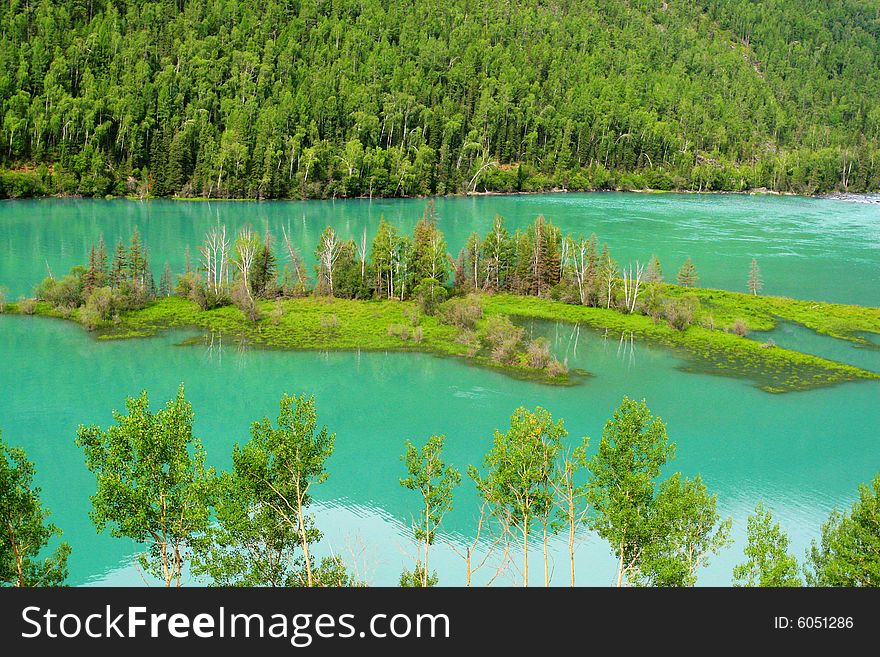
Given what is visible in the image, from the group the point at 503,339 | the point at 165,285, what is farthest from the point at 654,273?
the point at 165,285

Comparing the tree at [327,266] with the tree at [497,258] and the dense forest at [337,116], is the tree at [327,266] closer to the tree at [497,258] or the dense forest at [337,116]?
the tree at [497,258]

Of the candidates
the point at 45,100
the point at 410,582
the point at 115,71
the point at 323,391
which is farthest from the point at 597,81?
the point at 410,582

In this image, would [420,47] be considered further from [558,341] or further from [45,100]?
[558,341]

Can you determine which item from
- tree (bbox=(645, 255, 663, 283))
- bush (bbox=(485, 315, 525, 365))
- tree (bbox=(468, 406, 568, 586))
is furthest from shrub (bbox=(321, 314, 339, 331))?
tree (bbox=(468, 406, 568, 586))

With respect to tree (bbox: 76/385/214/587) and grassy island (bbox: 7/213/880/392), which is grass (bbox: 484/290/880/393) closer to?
grassy island (bbox: 7/213/880/392)

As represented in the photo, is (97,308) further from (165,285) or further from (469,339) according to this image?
(469,339)

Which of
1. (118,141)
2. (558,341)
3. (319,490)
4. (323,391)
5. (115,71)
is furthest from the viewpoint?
(115,71)
